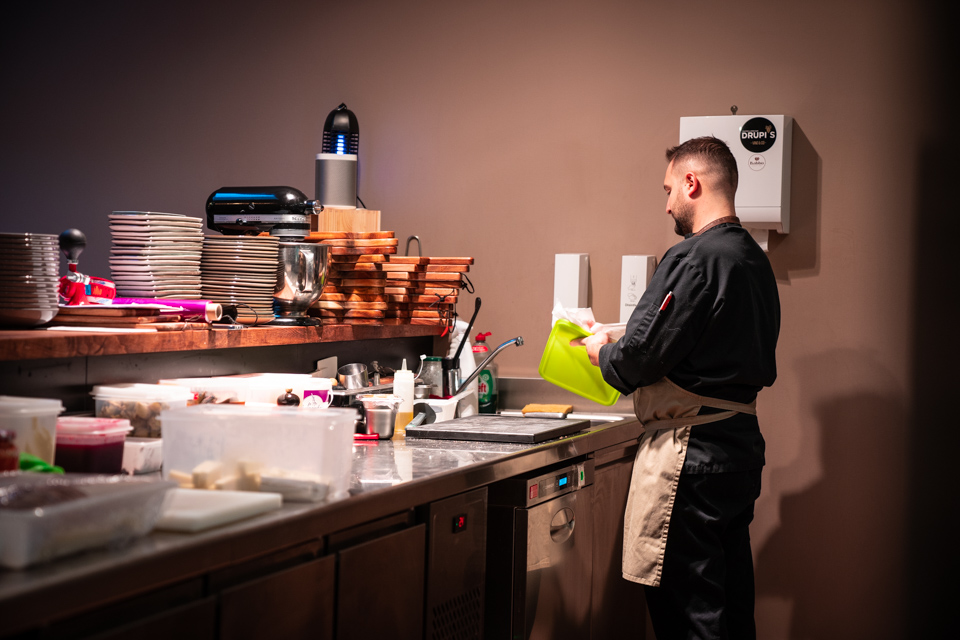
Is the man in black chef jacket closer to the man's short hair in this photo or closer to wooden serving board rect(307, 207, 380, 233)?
the man's short hair

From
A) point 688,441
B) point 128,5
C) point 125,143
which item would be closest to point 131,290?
point 688,441

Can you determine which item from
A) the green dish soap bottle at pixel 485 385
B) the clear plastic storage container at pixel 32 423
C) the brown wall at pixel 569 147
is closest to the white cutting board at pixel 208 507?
the clear plastic storage container at pixel 32 423

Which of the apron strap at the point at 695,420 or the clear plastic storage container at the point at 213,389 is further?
the apron strap at the point at 695,420

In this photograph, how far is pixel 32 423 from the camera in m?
1.51

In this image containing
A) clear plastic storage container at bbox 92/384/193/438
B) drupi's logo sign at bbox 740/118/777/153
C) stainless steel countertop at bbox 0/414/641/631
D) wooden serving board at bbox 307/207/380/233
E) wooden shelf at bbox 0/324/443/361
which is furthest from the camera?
wooden serving board at bbox 307/207/380/233

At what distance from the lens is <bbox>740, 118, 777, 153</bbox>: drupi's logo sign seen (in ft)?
10.7

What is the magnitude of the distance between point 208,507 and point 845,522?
2597mm

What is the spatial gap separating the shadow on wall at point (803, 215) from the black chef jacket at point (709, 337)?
0.81m

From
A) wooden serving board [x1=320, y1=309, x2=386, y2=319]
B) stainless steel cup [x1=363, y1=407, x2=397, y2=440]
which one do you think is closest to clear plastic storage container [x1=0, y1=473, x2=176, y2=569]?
stainless steel cup [x1=363, y1=407, x2=397, y2=440]

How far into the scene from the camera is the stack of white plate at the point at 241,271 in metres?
2.60

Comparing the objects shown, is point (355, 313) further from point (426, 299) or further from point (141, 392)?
point (141, 392)

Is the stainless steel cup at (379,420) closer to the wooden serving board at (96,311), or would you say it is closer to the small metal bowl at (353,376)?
the small metal bowl at (353,376)

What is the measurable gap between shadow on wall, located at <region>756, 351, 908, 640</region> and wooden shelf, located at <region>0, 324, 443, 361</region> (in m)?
1.66

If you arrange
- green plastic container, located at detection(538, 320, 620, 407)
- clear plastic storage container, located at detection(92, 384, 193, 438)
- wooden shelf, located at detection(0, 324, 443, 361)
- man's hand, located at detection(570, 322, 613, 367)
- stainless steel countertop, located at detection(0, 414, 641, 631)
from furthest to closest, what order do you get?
green plastic container, located at detection(538, 320, 620, 407), man's hand, located at detection(570, 322, 613, 367), clear plastic storage container, located at detection(92, 384, 193, 438), wooden shelf, located at detection(0, 324, 443, 361), stainless steel countertop, located at detection(0, 414, 641, 631)
